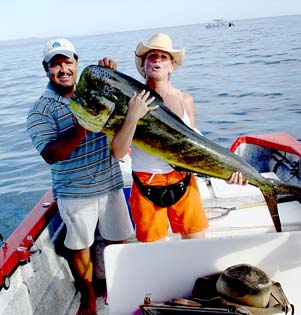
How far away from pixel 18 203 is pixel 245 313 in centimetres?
662

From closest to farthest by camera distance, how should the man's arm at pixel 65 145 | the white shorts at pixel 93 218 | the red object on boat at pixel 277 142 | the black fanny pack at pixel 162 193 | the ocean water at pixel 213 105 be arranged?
the man's arm at pixel 65 145, the black fanny pack at pixel 162 193, the white shorts at pixel 93 218, the red object on boat at pixel 277 142, the ocean water at pixel 213 105

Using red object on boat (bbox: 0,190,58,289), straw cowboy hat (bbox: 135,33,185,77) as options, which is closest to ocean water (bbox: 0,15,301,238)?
red object on boat (bbox: 0,190,58,289)

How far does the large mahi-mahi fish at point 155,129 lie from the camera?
252 cm

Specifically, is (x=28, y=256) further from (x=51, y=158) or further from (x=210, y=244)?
(x=210, y=244)

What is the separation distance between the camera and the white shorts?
3168mm

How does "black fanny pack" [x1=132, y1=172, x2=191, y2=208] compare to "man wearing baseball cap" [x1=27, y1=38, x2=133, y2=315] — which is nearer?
"man wearing baseball cap" [x1=27, y1=38, x2=133, y2=315]

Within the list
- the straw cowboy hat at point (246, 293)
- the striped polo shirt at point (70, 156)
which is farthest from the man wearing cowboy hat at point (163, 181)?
the straw cowboy hat at point (246, 293)

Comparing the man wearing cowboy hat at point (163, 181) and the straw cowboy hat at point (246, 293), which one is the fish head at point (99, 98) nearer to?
the man wearing cowboy hat at point (163, 181)

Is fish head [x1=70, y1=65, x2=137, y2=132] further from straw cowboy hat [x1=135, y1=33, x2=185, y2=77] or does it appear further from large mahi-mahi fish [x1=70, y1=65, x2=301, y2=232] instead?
straw cowboy hat [x1=135, y1=33, x2=185, y2=77]

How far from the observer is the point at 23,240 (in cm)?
309

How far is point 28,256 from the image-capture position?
9.76ft

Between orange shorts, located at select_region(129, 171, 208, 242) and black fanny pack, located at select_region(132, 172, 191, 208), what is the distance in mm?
24

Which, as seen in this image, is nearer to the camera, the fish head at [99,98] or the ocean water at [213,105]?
the fish head at [99,98]

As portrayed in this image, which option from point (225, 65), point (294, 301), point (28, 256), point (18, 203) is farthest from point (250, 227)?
point (225, 65)
